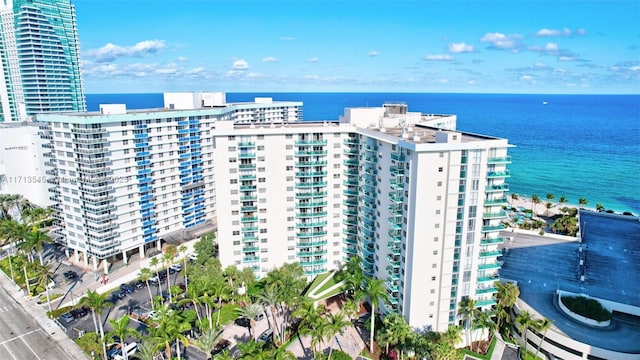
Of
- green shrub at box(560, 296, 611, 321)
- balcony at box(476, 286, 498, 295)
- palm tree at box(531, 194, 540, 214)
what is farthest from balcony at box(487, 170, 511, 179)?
palm tree at box(531, 194, 540, 214)

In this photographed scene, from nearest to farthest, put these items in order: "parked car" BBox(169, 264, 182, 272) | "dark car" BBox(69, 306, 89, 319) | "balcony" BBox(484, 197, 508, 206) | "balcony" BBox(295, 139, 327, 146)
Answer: "balcony" BBox(484, 197, 508, 206), "dark car" BBox(69, 306, 89, 319), "balcony" BBox(295, 139, 327, 146), "parked car" BBox(169, 264, 182, 272)

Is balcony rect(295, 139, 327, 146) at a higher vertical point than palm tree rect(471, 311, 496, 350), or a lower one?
higher

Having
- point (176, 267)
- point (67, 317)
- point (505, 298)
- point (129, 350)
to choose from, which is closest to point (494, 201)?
point (505, 298)

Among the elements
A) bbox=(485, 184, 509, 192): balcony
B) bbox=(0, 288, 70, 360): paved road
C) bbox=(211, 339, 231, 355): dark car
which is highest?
bbox=(485, 184, 509, 192): balcony

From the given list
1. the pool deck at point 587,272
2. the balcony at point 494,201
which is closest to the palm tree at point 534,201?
the pool deck at point 587,272

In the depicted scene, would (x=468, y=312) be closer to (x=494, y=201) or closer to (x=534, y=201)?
(x=494, y=201)

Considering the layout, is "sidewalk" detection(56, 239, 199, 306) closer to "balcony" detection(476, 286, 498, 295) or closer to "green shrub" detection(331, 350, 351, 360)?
"green shrub" detection(331, 350, 351, 360)
